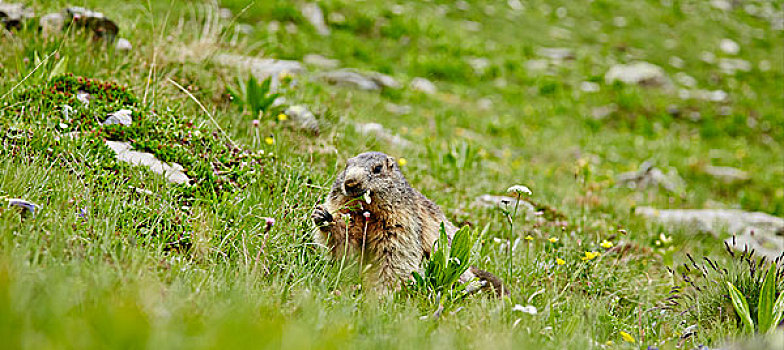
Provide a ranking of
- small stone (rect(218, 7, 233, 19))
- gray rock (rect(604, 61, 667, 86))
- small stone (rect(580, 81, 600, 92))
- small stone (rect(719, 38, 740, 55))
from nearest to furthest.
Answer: small stone (rect(218, 7, 233, 19)) < small stone (rect(580, 81, 600, 92)) < gray rock (rect(604, 61, 667, 86)) < small stone (rect(719, 38, 740, 55))

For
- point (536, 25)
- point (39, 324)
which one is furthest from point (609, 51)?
point (39, 324)

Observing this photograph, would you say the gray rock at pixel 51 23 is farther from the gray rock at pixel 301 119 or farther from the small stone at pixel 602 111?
the small stone at pixel 602 111

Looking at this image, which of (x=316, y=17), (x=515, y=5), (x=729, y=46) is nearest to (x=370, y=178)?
(x=316, y=17)

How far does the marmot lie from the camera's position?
4.39 meters

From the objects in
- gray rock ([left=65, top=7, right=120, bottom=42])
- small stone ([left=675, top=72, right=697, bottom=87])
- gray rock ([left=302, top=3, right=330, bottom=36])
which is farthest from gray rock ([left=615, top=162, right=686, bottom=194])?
gray rock ([left=65, top=7, right=120, bottom=42])

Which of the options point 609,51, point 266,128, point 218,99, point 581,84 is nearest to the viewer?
point 266,128

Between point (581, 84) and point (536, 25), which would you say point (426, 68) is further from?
point (536, 25)

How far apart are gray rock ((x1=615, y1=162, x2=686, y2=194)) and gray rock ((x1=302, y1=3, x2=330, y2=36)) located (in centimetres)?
796

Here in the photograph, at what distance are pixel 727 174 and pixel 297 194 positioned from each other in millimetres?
10430

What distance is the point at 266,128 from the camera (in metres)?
6.90

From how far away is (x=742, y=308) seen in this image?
4102mm

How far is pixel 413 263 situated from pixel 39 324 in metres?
2.71

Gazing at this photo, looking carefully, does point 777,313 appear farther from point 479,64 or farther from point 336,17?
point 336,17

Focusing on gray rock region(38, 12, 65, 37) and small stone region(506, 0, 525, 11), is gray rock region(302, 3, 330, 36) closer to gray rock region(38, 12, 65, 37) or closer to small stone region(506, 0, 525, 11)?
gray rock region(38, 12, 65, 37)
